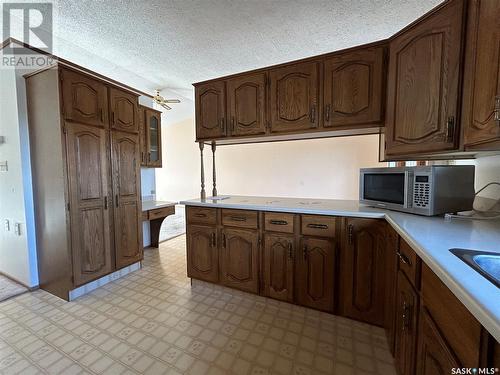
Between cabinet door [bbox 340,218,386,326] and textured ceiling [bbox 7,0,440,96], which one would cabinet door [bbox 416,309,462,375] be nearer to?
cabinet door [bbox 340,218,386,326]

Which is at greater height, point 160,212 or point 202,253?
point 160,212

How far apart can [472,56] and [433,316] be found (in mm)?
1264

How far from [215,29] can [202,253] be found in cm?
247

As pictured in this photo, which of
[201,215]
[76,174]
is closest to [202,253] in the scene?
[201,215]

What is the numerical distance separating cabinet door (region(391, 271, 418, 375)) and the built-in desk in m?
2.83

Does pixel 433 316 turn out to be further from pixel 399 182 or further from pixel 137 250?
pixel 137 250

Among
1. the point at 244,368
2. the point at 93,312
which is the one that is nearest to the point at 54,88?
the point at 93,312

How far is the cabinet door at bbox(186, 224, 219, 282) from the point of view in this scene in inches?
91.4

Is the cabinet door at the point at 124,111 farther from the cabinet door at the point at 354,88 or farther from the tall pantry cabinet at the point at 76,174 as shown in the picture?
the cabinet door at the point at 354,88

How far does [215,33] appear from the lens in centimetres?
263

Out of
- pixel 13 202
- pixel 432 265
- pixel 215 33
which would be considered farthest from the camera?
pixel 215 33

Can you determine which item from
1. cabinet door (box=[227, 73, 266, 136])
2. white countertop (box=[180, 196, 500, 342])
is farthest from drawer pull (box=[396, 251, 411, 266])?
cabinet door (box=[227, 73, 266, 136])

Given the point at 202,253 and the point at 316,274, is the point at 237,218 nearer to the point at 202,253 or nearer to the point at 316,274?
the point at 202,253

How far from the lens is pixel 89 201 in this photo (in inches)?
89.4
